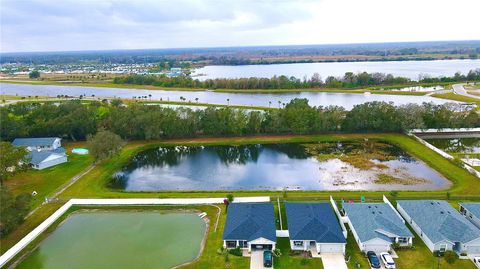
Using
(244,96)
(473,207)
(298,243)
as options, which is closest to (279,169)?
(298,243)

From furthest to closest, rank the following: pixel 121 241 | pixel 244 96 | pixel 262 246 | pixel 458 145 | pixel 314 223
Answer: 1. pixel 244 96
2. pixel 458 145
3. pixel 121 241
4. pixel 314 223
5. pixel 262 246

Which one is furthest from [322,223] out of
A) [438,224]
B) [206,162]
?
[206,162]

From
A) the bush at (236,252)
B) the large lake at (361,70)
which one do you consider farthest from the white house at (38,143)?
the large lake at (361,70)

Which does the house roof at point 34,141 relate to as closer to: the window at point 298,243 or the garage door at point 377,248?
the window at point 298,243

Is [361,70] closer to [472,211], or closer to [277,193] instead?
[277,193]

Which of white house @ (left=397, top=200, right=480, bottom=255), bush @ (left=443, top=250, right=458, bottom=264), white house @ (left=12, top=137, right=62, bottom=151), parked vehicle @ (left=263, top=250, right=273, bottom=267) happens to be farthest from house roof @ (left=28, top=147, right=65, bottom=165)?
bush @ (left=443, top=250, right=458, bottom=264)

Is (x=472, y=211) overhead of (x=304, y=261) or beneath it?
overhead
